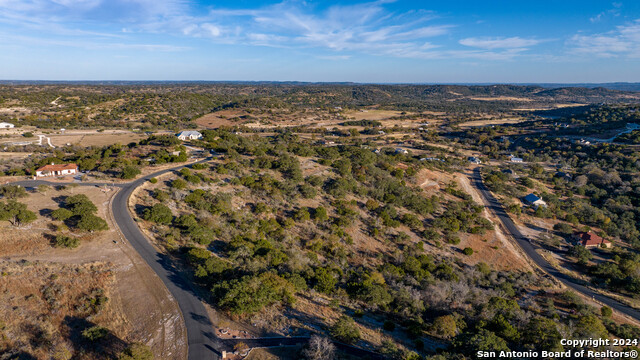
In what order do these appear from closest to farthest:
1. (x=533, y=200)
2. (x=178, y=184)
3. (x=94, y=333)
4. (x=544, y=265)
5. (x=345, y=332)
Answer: (x=94, y=333) → (x=345, y=332) → (x=544, y=265) → (x=178, y=184) → (x=533, y=200)

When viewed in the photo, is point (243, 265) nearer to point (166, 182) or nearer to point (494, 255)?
point (166, 182)

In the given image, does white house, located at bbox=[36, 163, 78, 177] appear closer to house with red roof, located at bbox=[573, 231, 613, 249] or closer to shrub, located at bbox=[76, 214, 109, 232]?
shrub, located at bbox=[76, 214, 109, 232]

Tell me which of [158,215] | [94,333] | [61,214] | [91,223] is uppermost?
[61,214]

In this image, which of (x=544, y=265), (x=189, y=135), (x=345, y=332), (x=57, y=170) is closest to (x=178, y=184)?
(x=57, y=170)

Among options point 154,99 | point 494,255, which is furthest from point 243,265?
point 154,99

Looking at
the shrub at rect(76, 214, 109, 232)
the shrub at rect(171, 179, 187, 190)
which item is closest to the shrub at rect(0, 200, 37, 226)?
the shrub at rect(76, 214, 109, 232)

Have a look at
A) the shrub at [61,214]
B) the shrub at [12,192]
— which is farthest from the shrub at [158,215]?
the shrub at [12,192]

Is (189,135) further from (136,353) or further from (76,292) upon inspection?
(136,353)
